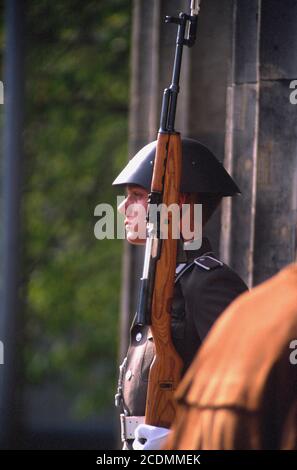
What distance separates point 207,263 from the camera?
13.1 ft

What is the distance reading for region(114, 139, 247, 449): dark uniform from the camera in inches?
153

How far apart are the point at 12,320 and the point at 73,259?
485 cm

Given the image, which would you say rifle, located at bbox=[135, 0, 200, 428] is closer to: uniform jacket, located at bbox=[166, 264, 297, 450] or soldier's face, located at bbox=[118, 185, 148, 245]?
soldier's face, located at bbox=[118, 185, 148, 245]

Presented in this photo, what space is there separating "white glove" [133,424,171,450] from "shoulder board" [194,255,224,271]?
54 cm

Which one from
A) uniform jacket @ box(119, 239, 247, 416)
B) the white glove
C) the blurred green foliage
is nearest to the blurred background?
the blurred green foliage

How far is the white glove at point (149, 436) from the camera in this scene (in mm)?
3736

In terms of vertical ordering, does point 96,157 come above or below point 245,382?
above

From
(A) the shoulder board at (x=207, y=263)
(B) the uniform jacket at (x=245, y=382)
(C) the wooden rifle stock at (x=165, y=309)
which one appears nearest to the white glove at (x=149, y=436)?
(C) the wooden rifle stock at (x=165, y=309)

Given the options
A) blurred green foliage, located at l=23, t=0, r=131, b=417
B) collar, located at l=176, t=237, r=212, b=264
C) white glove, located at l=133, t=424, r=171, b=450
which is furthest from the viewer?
blurred green foliage, located at l=23, t=0, r=131, b=417

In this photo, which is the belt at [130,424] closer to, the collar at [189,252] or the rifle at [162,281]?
the rifle at [162,281]

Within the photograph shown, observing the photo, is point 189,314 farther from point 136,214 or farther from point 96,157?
point 96,157

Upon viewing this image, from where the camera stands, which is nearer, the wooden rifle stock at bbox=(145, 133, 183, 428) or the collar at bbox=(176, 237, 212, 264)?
the wooden rifle stock at bbox=(145, 133, 183, 428)

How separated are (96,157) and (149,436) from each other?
35.3ft

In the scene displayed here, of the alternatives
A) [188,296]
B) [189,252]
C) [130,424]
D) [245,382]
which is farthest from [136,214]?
[245,382]
